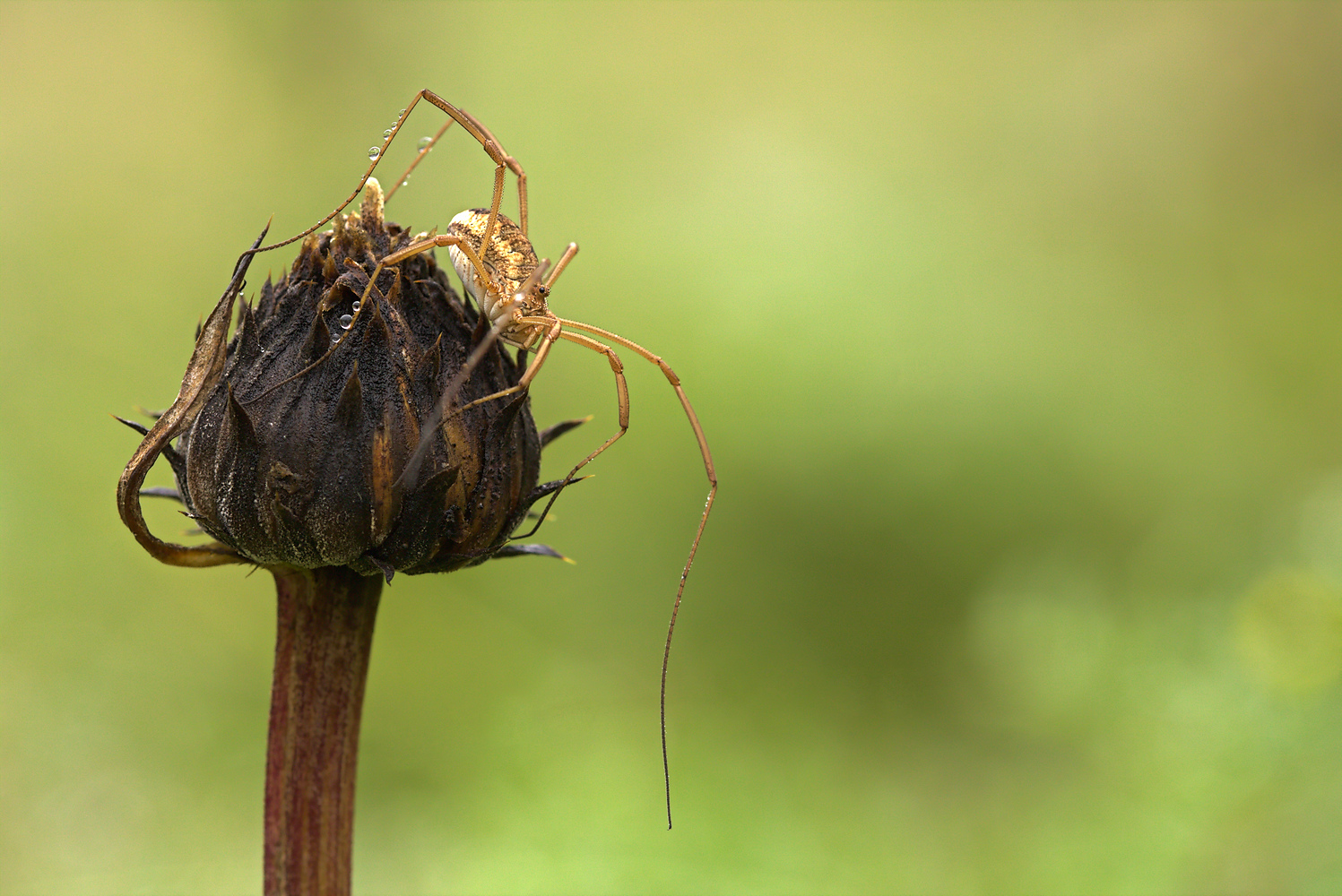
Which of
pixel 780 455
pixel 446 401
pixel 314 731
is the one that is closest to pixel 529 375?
pixel 446 401

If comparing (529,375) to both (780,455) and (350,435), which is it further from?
(780,455)

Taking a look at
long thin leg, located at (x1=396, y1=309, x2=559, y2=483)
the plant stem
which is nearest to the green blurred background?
the plant stem

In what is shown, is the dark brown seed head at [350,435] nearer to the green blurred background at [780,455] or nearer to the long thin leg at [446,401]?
the long thin leg at [446,401]

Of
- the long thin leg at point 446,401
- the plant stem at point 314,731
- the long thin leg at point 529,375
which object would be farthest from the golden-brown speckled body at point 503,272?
the plant stem at point 314,731

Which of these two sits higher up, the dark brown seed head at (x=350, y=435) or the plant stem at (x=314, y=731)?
the dark brown seed head at (x=350, y=435)

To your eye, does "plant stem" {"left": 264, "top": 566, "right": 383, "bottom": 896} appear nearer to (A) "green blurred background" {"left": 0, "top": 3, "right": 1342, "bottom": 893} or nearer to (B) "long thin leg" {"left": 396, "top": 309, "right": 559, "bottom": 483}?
(B) "long thin leg" {"left": 396, "top": 309, "right": 559, "bottom": 483}
